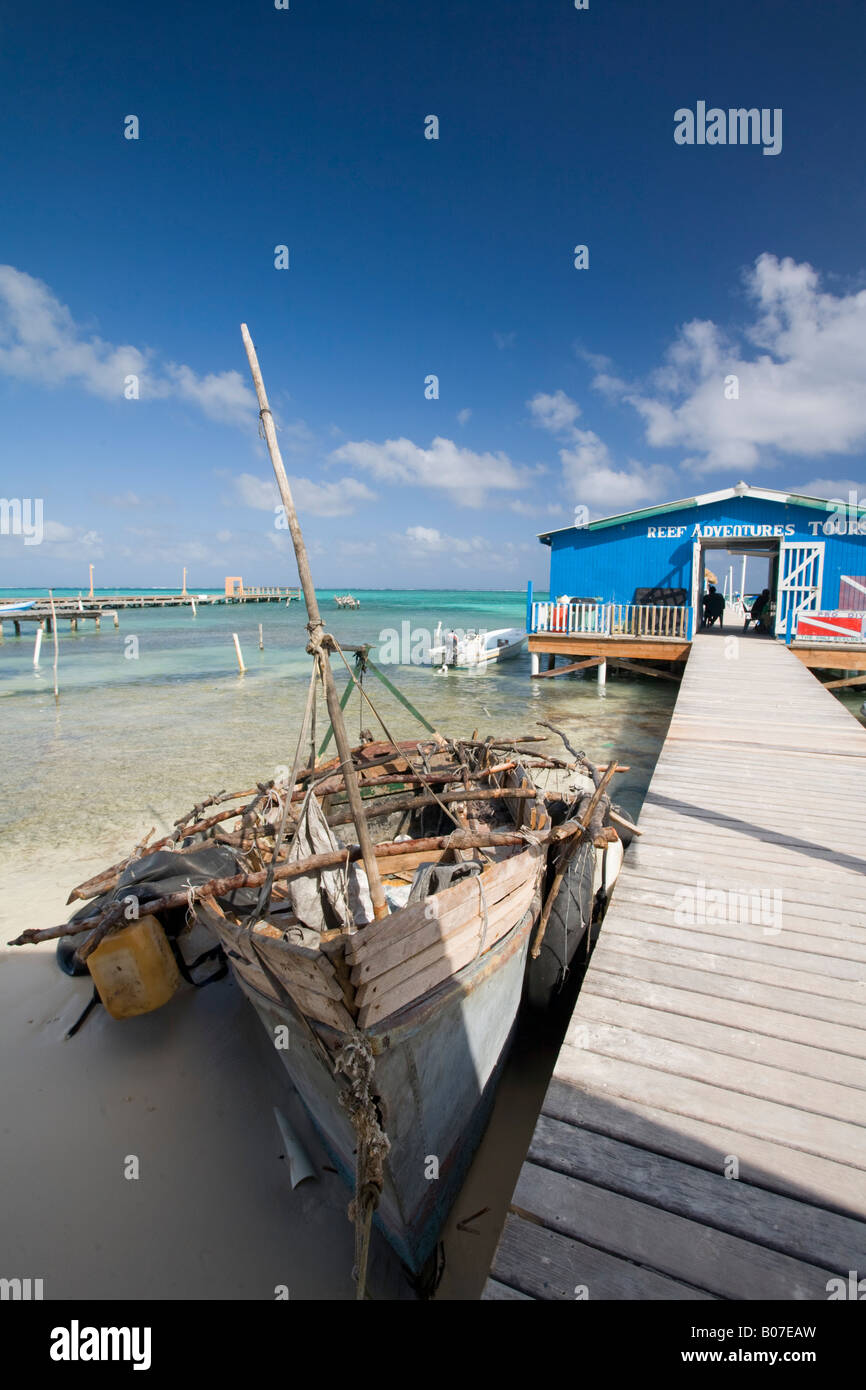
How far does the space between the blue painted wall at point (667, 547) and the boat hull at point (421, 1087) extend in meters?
18.5

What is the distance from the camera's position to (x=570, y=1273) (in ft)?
6.84

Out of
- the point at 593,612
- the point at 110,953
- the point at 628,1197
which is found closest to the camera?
the point at 628,1197

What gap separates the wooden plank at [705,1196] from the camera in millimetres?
2117

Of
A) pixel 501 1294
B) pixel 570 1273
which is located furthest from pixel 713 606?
pixel 501 1294

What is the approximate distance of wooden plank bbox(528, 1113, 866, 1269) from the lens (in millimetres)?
2117

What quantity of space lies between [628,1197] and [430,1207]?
1.40m

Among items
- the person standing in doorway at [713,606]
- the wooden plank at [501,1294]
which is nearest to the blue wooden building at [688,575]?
the person standing in doorway at [713,606]

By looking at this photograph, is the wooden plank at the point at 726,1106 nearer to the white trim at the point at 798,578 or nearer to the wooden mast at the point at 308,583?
the wooden mast at the point at 308,583

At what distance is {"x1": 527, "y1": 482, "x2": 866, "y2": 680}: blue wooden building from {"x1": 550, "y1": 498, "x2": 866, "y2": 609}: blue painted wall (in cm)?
3

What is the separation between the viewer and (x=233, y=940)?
10.5ft

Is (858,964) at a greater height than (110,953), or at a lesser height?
greater

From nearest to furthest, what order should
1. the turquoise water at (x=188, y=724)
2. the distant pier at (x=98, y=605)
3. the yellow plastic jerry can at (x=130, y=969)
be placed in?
the yellow plastic jerry can at (x=130, y=969) < the turquoise water at (x=188, y=724) < the distant pier at (x=98, y=605)
